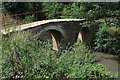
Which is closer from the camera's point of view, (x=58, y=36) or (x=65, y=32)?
(x=65, y=32)

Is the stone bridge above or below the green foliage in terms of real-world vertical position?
below

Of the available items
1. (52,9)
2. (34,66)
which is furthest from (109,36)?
(52,9)

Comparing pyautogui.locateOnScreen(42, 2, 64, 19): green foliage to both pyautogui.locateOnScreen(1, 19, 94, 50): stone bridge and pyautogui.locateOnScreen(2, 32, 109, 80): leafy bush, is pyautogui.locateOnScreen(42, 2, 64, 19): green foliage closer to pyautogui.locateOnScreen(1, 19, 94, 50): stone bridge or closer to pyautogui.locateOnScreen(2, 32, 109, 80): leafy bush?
pyautogui.locateOnScreen(1, 19, 94, 50): stone bridge

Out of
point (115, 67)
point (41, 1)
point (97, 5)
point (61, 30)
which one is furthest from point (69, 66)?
point (41, 1)

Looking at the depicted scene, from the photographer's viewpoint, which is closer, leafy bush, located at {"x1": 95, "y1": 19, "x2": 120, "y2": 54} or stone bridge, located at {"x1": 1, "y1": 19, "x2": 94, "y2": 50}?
leafy bush, located at {"x1": 95, "y1": 19, "x2": 120, "y2": 54}

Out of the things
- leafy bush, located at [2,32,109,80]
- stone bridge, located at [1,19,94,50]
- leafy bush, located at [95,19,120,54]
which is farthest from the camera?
stone bridge, located at [1,19,94,50]

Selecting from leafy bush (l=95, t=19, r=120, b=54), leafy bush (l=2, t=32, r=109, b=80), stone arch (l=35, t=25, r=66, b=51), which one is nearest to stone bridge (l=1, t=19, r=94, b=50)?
stone arch (l=35, t=25, r=66, b=51)

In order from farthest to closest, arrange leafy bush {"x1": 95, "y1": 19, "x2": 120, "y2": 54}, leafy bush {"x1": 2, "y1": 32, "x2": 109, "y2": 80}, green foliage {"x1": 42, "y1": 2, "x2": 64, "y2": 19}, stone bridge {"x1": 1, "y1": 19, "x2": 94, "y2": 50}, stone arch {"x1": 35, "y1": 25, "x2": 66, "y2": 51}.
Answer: green foliage {"x1": 42, "y1": 2, "x2": 64, "y2": 19}, stone arch {"x1": 35, "y1": 25, "x2": 66, "y2": 51}, stone bridge {"x1": 1, "y1": 19, "x2": 94, "y2": 50}, leafy bush {"x1": 95, "y1": 19, "x2": 120, "y2": 54}, leafy bush {"x1": 2, "y1": 32, "x2": 109, "y2": 80}

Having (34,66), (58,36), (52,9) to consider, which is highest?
(52,9)

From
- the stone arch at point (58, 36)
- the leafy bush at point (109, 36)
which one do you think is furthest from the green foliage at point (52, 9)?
the leafy bush at point (109, 36)

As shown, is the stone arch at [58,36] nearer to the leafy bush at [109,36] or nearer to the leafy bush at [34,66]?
the leafy bush at [109,36]

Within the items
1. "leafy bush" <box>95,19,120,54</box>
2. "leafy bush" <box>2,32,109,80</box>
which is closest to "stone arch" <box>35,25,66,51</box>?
"leafy bush" <box>95,19,120,54</box>

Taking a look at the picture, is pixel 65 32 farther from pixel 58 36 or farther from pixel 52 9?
pixel 52 9

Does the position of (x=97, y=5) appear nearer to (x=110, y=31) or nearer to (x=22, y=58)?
(x=110, y=31)
